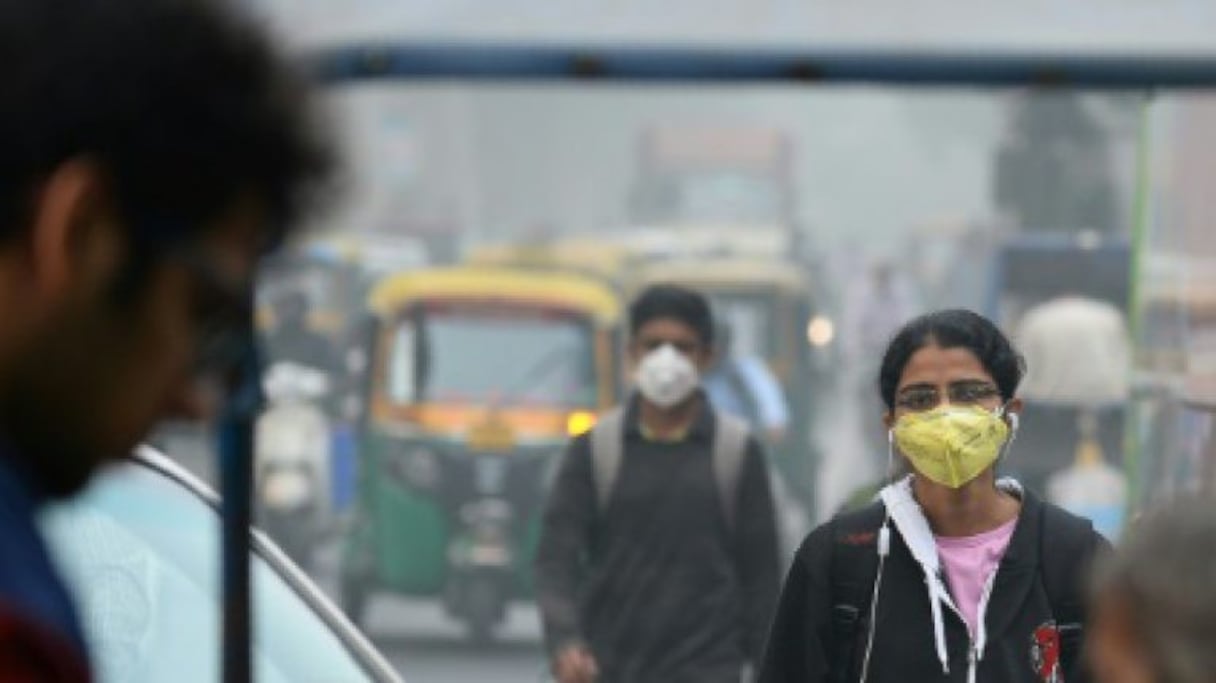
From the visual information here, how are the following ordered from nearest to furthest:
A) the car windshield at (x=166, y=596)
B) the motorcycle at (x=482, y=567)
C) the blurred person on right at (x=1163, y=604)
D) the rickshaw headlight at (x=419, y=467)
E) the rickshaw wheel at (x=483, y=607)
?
the blurred person on right at (x=1163, y=604)
the car windshield at (x=166, y=596)
the motorcycle at (x=482, y=567)
the rickshaw wheel at (x=483, y=607)
the rickshaw headlight at (x=419, y=467)

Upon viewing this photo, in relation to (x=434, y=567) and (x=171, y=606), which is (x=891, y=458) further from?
(x=434, y=567)

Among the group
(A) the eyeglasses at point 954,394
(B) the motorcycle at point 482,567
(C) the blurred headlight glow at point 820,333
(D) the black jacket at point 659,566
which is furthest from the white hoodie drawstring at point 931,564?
(C) the blurred headlight glow at point 820,333

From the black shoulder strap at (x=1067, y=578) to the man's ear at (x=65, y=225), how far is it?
304 cm

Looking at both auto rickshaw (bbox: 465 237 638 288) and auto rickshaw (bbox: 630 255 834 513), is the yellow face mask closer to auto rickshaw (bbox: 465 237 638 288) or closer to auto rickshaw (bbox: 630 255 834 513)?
auto rickshaw (bbox: 630 255 834 513)

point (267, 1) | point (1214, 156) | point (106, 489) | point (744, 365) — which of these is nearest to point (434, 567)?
point (744, 365)

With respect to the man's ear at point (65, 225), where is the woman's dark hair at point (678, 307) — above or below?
below

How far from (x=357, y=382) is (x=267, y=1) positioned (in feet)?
51.0

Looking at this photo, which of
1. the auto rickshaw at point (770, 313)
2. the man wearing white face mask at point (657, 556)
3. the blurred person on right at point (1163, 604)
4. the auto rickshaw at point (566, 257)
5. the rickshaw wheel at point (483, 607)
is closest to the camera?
the blurred person on right at point (1163, 604)

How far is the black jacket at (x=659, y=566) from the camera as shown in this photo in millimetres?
7105

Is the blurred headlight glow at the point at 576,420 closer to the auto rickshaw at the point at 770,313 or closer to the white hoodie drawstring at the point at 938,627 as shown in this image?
the auto rickshaw at the point at 770,313

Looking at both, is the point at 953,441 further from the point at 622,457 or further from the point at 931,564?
the point at 622,457

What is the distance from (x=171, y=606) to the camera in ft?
12.9

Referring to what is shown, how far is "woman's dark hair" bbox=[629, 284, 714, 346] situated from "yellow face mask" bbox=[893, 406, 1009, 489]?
2.90 m

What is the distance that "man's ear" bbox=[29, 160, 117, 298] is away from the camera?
A: 164 cm
